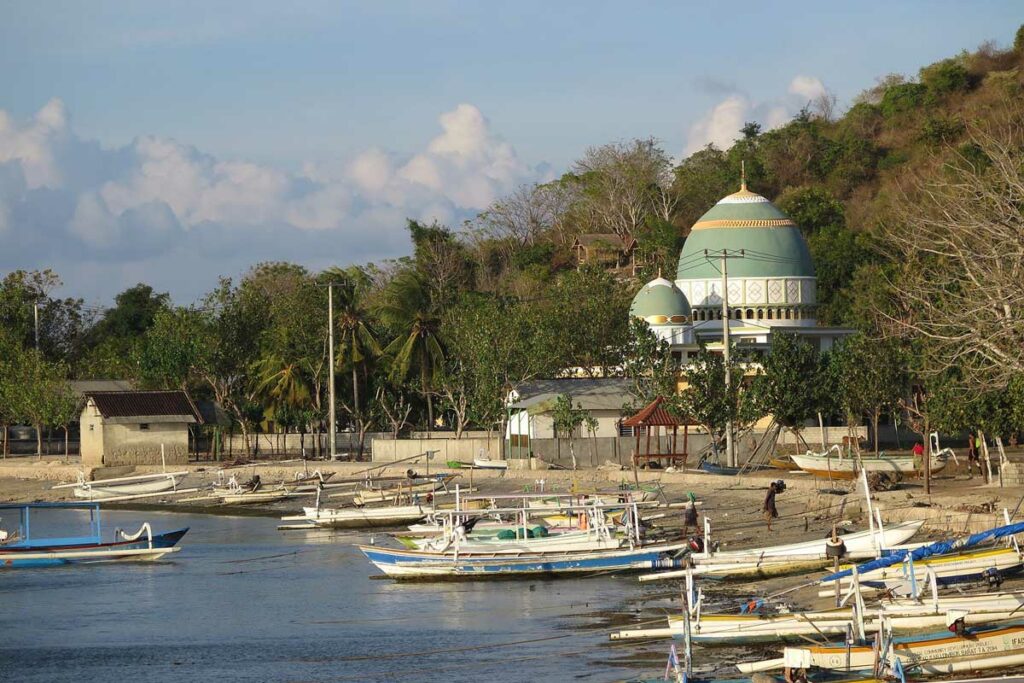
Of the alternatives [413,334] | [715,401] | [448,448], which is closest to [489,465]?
[448,448]

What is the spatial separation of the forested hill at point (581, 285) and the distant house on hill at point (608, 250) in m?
0.24

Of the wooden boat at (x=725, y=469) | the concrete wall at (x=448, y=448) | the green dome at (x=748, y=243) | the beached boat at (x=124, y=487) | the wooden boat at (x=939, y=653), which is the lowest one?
the wooden boat at (x=939, y=653)

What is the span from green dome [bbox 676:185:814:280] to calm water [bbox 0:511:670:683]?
40.1m

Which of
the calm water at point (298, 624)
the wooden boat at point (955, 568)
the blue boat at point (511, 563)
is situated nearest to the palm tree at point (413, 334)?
the calm water at point (298, 624)

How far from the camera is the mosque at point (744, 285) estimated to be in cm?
7612

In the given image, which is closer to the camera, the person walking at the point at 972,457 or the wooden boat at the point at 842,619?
the wooden boat at the point at 842,619

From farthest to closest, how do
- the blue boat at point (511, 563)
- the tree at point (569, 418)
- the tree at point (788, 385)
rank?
the tree at point (569, 418)
the tree at point (788, 385)
the blue boat at point (511, 563)

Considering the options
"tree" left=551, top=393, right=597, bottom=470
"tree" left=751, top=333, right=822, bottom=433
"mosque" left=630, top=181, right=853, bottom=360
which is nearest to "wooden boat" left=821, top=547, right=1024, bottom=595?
"tree" left=751, top=333, right=822, bottom=433

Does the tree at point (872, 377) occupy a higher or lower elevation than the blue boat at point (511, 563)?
higher

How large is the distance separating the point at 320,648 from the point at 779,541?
46.6 feet

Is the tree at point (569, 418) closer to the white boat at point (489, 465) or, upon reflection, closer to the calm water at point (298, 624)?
the white boat at point (489, 465)

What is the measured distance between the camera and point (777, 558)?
111 ft

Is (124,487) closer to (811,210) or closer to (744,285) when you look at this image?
(744,285)

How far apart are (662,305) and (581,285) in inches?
256
